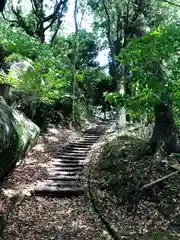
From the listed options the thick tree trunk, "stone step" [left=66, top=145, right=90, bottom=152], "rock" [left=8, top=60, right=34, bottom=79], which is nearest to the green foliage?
"rock" [left=8, top=60, right=34, bottom=79]

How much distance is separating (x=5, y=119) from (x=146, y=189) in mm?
3601

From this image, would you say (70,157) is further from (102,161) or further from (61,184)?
(61,184)

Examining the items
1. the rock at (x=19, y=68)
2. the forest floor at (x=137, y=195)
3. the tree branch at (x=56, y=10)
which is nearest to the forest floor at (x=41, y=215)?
the forest floor at (x=137, y=195)

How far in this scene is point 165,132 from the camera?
7.61 meters

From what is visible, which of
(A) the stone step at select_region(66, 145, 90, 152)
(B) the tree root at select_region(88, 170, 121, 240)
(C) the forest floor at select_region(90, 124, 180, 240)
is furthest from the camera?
(A) the stone step at select_region(66, 145, 90, 152)

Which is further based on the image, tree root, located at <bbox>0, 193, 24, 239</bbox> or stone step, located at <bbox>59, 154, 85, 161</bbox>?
stone step, located at <bbox>59, 154, 85, 161</bbox>

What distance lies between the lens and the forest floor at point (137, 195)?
522cm

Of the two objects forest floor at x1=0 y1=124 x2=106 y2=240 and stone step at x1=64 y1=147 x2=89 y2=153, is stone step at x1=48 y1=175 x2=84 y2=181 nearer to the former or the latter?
forest floor at x1=0 y1=124 x2=106 y2=240

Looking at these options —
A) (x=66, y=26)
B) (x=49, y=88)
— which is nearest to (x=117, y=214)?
(x=49, y=88)

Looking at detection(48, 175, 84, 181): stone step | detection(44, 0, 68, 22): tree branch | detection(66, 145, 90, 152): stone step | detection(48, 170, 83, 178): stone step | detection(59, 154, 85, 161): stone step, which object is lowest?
detection(48, 175, 84, 181): stone step

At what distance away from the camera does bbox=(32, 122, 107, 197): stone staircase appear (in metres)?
7.14

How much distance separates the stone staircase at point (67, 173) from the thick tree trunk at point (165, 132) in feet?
7.82

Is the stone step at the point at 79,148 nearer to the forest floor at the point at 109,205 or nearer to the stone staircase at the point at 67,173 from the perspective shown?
the stone staircase at the point at 67,173

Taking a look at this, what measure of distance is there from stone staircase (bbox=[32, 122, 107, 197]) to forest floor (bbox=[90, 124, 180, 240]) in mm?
506
